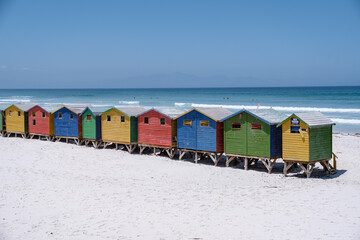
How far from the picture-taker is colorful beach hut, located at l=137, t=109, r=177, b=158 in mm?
22812

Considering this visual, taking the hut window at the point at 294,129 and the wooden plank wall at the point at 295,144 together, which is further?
the hut window at the point at 294,129

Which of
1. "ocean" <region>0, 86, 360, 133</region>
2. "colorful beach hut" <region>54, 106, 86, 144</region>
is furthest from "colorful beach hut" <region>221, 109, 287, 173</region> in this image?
"colorful beach hut" <region>54, 106, 86, 144</region>

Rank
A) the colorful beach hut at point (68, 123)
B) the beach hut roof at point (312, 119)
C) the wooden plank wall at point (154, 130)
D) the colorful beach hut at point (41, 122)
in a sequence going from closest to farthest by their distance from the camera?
1. the beach hut roof at point (312, 119)
2. the wooden plank wall at point (154, 130)
3. the colorful beach hut at point (68, 123)
4. the colorful beach hut at point (41, 122)

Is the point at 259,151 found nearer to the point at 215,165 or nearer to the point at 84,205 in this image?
the point at 215,165

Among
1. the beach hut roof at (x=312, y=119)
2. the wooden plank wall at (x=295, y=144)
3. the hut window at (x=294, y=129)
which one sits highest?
the beach hut roof at (x=312, y=119)

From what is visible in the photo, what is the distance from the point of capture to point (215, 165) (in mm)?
21047

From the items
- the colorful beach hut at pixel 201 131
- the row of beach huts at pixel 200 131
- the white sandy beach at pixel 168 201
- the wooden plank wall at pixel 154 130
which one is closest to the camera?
the white sandy beach at pixel 168 201

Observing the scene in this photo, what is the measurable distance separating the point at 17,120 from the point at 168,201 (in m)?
20.7

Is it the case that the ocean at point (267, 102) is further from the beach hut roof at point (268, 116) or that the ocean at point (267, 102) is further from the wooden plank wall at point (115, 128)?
the beach hut roof at point (268, 116)

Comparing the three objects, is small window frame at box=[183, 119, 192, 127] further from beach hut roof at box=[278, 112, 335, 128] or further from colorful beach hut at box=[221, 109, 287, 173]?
beach hut roof at box=[278, 112, 335, 128]

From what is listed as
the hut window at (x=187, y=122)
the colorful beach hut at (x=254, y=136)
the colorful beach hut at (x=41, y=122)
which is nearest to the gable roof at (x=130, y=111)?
the hut window at (x=187, y=122)

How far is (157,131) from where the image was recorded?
23438 millimetres

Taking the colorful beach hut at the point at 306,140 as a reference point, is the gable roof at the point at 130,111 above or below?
above

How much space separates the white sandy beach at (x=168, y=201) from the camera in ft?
39.1
